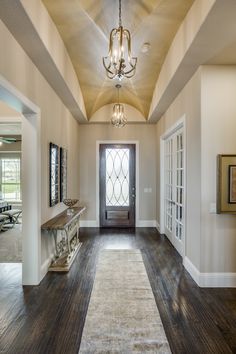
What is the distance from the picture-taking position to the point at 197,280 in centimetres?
334

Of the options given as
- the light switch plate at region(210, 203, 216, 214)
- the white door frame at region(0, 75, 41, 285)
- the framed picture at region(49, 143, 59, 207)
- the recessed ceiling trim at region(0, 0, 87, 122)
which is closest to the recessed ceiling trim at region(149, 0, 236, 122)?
the recessed ceiling trim at region(0, 0, 87, 122)

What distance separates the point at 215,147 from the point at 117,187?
151 inches

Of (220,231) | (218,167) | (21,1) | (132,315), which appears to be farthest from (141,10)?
(132,315)

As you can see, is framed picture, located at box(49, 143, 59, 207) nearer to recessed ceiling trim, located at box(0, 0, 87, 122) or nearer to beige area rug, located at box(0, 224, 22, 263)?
recessed ceiling trim, located at box(0, 0, 87, 122)

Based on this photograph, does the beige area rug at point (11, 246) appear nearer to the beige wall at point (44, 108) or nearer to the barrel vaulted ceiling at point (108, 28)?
the beige wall at point (44, 108)

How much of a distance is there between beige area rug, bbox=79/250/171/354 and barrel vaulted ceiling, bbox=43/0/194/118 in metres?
3.54

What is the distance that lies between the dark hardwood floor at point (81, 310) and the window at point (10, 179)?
6339 millimetres

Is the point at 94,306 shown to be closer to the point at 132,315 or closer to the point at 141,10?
the point at 132,315

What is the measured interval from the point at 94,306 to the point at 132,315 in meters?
0.47

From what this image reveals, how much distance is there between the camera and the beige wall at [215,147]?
3.25m

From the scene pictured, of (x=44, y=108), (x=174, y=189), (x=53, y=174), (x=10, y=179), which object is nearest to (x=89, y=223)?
(x=174, y=189)

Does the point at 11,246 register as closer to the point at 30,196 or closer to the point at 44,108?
the point at 30,196

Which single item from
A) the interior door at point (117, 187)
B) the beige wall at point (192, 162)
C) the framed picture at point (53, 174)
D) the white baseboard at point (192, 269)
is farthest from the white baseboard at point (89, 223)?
the beige wall at point (192, 162)

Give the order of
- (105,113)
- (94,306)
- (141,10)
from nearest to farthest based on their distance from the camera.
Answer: (94,306) < (141,10) < (105,113)
